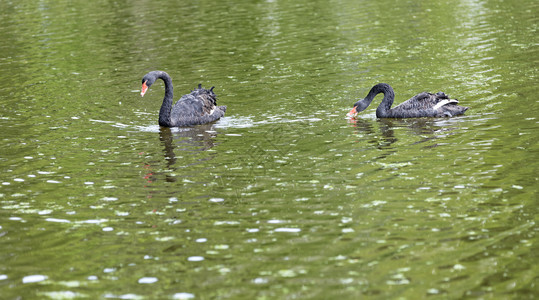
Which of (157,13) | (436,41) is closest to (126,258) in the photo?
(436,41)

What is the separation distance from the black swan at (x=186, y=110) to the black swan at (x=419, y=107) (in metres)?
3.30

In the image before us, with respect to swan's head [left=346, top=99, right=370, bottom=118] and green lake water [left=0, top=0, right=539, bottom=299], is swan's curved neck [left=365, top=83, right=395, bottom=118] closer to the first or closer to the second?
swan's head [left=346, top=99, right=370, bottom=118]

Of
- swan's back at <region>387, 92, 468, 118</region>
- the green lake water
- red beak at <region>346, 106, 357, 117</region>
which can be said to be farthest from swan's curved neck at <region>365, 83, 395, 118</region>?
red beak at <region>346, 106, 357, 117</region>

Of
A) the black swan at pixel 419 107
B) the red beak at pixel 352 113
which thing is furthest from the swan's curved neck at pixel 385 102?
the red beak at pixel 352 113

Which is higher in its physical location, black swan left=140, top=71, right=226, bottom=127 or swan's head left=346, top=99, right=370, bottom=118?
black swan left=140, top=71, right=226, bottom=127

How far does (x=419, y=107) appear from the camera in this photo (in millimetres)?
17266

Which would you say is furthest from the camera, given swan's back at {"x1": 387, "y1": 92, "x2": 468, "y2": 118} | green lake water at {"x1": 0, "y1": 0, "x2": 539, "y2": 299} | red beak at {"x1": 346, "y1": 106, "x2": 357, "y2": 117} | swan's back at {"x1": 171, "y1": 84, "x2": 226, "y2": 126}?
swan's back at {"x1": 171, "y1": 84, "x2": 226, "y2": 126}

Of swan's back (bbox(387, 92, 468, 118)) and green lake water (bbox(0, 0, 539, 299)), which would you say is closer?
green lake water (bbox(0, 0, 539, 299))

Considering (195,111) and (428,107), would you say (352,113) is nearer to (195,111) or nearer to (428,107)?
(428,107)

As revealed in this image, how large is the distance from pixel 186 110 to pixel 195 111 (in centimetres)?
21

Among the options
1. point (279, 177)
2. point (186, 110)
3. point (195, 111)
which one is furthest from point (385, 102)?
point (279, 177)

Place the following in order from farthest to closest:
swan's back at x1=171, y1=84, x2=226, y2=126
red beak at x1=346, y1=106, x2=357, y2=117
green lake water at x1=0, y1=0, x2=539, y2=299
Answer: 1. swan's back at x1=171, y1=84, x2=226, y2=126
2. red beak at x1=346, y1=106, x2=357, y2=117
3. green lake water at x1=0, y1=0, x2=539, y2=299

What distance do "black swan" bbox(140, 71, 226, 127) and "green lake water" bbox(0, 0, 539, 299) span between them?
0.90 feet

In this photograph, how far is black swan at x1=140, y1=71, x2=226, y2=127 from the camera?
17.6 m
